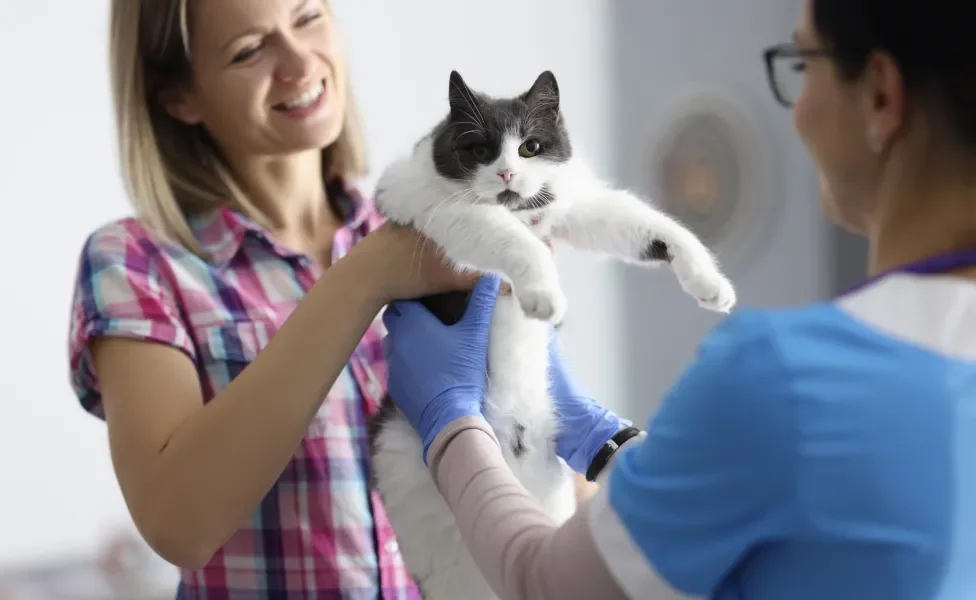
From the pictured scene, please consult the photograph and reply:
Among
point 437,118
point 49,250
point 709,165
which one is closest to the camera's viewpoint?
point 49,250

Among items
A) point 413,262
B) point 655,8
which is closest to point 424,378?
point 413,262

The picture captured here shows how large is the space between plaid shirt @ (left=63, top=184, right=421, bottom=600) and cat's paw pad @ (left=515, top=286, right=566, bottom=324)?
0.40 meters

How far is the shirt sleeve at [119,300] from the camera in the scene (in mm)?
1119

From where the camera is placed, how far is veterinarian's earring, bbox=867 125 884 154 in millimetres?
669

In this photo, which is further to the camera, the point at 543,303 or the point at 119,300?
the point at 119,300

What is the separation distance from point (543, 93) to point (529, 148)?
0.08 metres

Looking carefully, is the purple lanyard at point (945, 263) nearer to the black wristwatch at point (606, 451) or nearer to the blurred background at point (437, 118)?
the black wristwatch at point (606, 451)

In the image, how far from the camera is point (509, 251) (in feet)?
3.43

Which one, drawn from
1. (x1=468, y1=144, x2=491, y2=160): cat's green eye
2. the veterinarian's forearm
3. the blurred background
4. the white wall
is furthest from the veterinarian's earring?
the white wall

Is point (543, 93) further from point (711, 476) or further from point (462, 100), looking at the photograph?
point (711, 476)

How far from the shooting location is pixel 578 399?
45.1 inches

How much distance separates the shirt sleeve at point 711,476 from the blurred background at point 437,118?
4.14 ft

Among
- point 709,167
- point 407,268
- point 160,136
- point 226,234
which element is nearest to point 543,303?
point 407,268

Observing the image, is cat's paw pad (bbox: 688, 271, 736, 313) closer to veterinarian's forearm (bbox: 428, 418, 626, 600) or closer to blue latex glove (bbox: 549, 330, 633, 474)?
blue latex glove (bbox: 549, 330, 633, 474)
